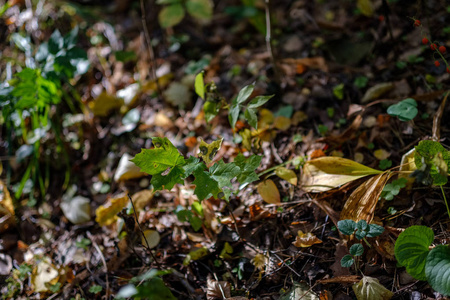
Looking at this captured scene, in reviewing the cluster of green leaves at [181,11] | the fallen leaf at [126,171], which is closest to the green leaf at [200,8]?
the cluster of green leaves at [181,11]

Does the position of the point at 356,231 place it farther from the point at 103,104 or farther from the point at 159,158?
the point at 103,104

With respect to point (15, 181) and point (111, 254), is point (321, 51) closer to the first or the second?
point (111, 254)

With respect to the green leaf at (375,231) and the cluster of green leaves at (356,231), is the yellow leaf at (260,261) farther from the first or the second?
the green leaf at (375,231)

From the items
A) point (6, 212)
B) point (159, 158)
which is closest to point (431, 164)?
point (159, 158)

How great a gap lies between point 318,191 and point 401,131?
0.60 m

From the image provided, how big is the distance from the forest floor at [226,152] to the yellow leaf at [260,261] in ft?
0.04

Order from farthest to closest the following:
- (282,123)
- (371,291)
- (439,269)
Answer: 1. (282,123)
2. (371,291)
3. (439,269)

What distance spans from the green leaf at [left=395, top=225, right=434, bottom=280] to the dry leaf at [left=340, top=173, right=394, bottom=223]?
191 millimetres

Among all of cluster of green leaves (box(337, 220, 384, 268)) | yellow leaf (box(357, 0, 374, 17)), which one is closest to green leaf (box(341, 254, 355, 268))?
cluster of green leaves (box(337, 220, 384, 268))

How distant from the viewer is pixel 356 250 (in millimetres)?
1333

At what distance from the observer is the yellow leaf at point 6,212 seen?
2.07 m

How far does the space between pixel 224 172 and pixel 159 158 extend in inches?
10.9

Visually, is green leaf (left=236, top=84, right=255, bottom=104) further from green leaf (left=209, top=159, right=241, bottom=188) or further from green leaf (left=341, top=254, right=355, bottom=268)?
green leaf (left=341, top=254, right=355, bottom=268)

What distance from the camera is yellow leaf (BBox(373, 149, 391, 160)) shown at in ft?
5.68
